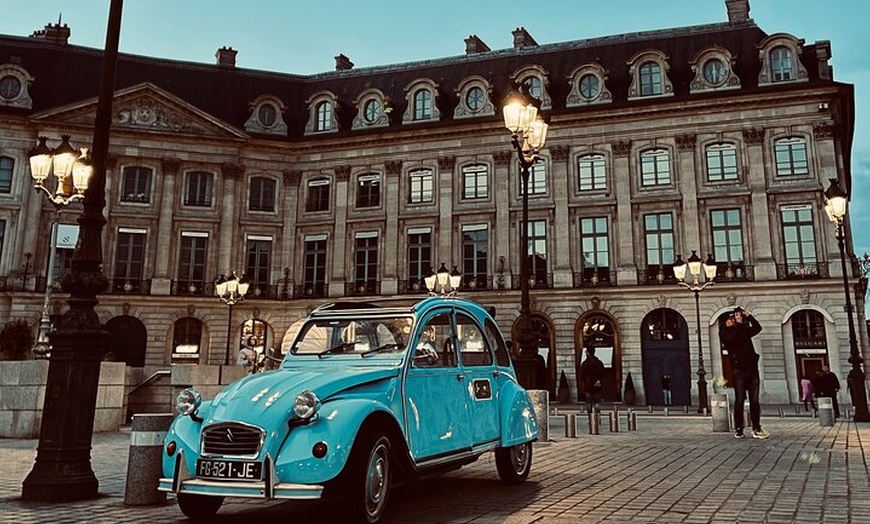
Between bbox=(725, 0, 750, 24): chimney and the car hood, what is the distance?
38.1m

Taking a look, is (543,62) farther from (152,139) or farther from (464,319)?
(464,319)

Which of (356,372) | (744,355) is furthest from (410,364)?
(744,355)

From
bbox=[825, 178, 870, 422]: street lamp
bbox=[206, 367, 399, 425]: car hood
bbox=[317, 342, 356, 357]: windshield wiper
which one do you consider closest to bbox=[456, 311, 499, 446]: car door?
bbox=[317, 342, 356, 357]: windshield wiper

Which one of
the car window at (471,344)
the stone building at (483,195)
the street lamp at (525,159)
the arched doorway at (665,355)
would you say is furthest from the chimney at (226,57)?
the car window at (471,344)

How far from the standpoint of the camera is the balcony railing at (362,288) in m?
37.7

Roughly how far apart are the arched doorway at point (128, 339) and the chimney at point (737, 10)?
118 feet

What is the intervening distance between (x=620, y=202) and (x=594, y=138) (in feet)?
12.3

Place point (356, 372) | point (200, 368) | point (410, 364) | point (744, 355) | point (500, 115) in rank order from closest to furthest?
point (356, 372), point (410, 364), point (744, 355), point (200, 368), point (500, 115)

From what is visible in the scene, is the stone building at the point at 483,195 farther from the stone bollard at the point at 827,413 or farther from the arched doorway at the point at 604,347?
the stone bollard at the point at 827,413

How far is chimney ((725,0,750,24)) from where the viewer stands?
37.6 meters

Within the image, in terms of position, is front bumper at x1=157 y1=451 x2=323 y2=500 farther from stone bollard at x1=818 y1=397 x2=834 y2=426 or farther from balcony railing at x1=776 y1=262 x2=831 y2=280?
balcony railing at x1=776 y1=262 x2=831 y2=280

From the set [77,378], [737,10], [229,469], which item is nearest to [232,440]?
[229,469]

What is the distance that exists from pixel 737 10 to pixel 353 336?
38433 millimetres

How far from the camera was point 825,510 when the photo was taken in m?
5.96
